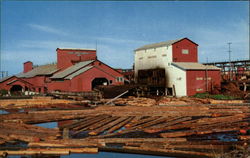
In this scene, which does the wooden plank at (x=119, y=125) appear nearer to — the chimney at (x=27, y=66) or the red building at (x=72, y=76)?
the red building at (x=72, y=76)

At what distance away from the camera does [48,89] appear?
46719mm

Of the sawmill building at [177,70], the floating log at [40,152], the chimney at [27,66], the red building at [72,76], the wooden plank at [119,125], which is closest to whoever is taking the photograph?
the floating log at [40,152]

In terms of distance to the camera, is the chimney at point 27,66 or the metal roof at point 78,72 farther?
the chimney at point 27,66

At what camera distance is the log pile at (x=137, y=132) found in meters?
10.8

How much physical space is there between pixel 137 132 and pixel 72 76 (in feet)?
87.1

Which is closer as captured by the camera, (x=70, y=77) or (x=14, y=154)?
(x=14, y=154)

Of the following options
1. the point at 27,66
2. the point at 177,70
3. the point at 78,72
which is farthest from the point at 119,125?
the point at 27,66

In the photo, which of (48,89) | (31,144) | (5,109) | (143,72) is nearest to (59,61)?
(48,89)

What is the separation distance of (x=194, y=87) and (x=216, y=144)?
22.8 meters

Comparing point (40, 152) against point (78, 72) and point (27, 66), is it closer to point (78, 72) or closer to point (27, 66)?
point (78, 72)

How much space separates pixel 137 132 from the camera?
14062 mm

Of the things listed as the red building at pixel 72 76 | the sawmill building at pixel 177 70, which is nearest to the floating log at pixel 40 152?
the sawmill building at pixel 177 70

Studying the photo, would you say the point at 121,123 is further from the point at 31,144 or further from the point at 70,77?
the point at 70,77

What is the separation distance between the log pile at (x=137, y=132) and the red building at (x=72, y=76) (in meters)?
18.4
